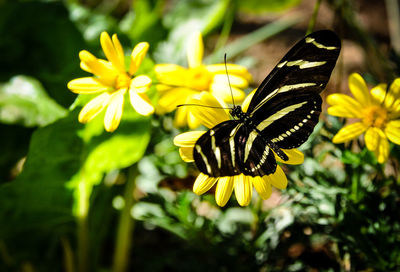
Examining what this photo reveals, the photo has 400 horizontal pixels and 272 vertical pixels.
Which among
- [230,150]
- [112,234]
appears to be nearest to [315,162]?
[230,150]

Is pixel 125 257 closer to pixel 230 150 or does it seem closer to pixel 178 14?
pixel 230 150

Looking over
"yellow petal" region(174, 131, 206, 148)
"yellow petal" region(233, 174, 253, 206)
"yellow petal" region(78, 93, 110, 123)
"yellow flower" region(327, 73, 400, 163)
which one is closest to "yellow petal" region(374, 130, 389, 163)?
"yellow flower" region(327, 73, 400, 163)

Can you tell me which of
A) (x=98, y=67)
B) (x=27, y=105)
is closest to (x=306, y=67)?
(x=98, y=67)

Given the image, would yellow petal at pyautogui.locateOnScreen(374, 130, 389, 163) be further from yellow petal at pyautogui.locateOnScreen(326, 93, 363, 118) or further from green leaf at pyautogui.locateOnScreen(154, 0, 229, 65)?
green leaf at pyautogui.locateOnScreen(154, 0, 229, 65)

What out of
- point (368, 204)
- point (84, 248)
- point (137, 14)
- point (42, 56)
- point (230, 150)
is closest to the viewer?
→ point (230, 150)

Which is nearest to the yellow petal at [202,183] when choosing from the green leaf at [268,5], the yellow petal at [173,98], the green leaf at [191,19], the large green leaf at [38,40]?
the yellow petal at [173,98]

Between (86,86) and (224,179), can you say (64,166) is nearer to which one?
(86,86)

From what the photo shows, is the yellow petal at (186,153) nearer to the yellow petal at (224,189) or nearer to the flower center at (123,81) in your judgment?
the yellow petal at (224,189)
